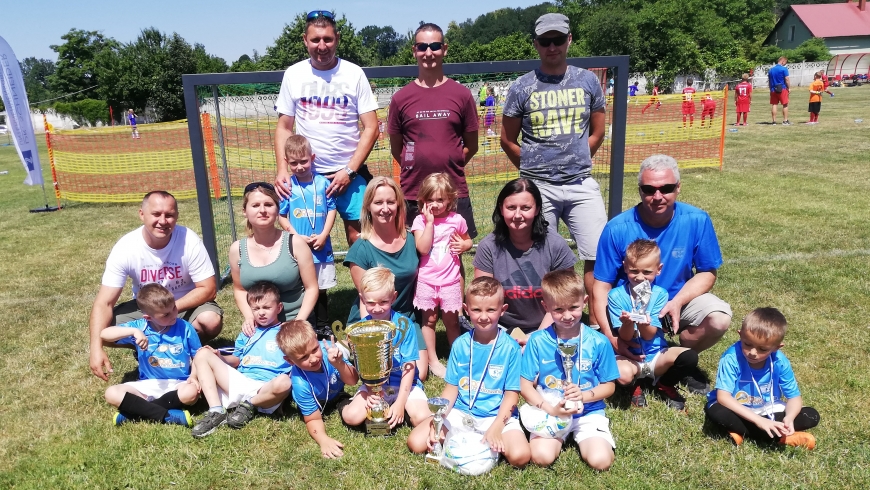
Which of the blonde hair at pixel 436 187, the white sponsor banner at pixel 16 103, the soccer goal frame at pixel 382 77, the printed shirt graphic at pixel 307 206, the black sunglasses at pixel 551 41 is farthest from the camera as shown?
the white sponsor banner at pixel 16 103

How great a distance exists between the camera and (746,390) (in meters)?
3.17

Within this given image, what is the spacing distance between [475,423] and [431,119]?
220 cm

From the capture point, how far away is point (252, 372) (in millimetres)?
3758

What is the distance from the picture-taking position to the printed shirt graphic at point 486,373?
126 inches

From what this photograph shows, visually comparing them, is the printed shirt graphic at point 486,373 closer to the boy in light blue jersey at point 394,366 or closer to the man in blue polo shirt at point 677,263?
the boy in light blue jersey at point 394,366

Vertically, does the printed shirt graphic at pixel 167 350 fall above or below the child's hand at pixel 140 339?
below

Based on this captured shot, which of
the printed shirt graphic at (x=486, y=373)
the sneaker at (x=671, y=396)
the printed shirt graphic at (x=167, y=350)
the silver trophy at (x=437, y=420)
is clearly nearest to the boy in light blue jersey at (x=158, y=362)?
the printed shirt graphic at (x=167, y=350)

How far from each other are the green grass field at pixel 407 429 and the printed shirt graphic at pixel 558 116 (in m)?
1.61

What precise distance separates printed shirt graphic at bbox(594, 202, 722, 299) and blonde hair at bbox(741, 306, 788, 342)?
74cm

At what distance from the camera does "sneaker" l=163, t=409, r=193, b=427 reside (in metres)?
3.64

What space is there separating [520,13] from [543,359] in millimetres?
147862

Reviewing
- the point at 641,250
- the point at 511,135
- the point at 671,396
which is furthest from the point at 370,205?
the point at 671,396

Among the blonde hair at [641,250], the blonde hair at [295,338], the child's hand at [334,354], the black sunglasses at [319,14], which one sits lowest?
the child's hand at [334,354]

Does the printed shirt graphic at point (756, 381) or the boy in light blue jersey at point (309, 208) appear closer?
the printed shirt graphic at point (756, 381)
